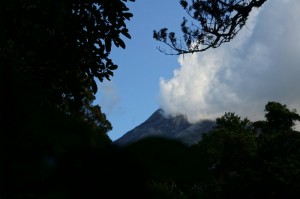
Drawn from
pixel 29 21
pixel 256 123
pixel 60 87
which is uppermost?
pixel 256 123

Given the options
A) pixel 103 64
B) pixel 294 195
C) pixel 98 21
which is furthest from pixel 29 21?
pixel 294 195

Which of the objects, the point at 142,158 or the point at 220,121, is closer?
the point at 142,158

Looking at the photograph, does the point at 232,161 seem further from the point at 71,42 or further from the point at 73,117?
the point at 73,117

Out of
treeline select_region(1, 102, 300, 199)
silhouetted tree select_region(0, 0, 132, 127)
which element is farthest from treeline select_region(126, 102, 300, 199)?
silhouetted tree select_region(0, 0, 132, 127)

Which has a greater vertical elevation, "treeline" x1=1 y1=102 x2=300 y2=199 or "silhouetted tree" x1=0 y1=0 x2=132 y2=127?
"silhouetted tree" x1=0 y1=0 x2=132 y2=127

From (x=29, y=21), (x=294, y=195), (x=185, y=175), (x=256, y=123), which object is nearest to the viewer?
(x=185, y=175)

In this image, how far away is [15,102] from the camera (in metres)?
0.63

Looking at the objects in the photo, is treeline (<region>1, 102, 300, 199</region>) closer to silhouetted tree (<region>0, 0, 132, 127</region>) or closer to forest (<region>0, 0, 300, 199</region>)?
forest (<region>0, 0, 300, 199</region>)

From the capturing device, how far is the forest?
62 cm

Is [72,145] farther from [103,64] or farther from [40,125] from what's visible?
[103,64]

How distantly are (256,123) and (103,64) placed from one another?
41323 millimetres

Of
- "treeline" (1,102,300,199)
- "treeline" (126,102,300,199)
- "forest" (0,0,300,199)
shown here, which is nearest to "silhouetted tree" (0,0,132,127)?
"forest" (0,0,300,199)

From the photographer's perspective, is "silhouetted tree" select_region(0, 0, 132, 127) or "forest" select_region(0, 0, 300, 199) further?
"silhouetted tree" select_region(0, 0, 132, 127)

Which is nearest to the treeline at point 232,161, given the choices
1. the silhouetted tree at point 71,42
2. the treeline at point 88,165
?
the treeline at point 88,165
